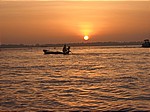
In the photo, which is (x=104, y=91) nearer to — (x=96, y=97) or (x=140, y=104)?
(x=96, y=97)

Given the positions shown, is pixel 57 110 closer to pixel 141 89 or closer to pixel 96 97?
pixel 96 97

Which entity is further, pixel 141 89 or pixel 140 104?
pixel 141 89

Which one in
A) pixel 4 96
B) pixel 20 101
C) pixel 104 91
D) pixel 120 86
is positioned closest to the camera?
pixel 20 101

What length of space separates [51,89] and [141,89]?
17.1 feet

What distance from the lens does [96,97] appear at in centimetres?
1716

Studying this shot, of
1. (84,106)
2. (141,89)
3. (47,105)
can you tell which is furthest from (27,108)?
(141,89)

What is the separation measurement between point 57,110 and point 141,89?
702cm

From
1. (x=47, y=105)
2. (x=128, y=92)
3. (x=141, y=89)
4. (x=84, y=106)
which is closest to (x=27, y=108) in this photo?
(x=47, y=105)

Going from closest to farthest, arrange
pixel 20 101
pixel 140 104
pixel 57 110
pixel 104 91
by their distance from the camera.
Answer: pixel 57 110 → pixel 140 104 → pixel 20 101 → pixel 104 91

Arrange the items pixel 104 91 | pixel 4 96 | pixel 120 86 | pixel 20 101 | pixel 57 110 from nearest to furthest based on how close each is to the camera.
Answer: pixel 57 110 → pixel 20 101 → pixel 4 96 → pixel 104 91 → pixel 120 86

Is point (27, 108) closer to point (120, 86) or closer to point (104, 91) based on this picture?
point (104, 91)

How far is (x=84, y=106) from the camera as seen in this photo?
14.9 meters

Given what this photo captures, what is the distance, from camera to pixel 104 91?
19.1 m

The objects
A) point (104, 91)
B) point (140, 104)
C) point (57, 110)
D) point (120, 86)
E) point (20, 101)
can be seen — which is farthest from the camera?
point (120, 86)
